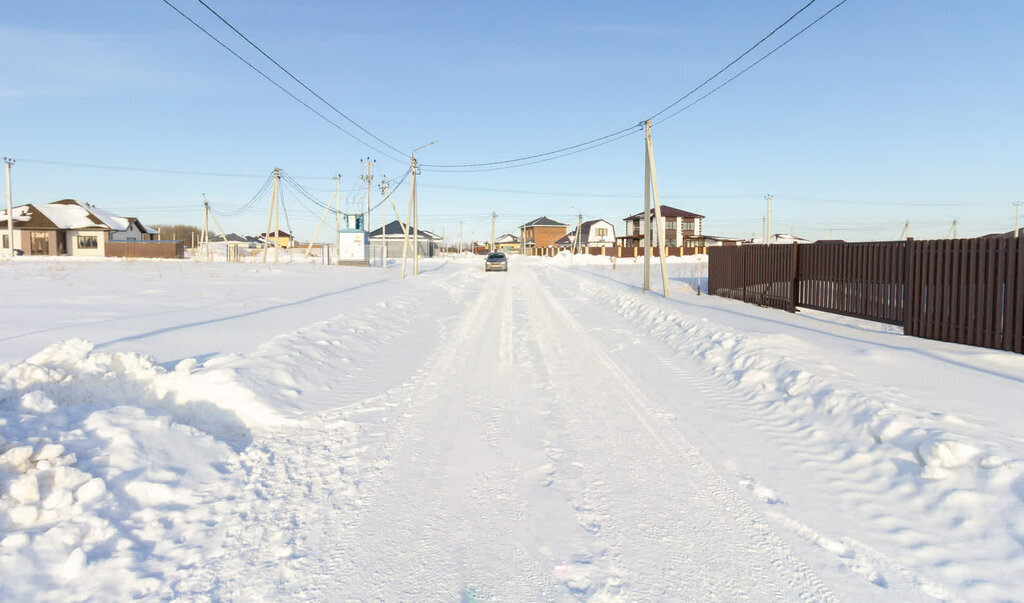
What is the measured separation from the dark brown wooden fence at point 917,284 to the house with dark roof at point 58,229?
6363 centimetres

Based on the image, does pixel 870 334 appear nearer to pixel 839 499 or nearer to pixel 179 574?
pixel 839 499

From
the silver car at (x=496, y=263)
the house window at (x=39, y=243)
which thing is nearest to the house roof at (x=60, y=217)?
the house window at (x=39, y=243)

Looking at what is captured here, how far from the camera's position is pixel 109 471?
4.20 metres

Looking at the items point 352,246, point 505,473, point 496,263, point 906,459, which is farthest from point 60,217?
point 906,459

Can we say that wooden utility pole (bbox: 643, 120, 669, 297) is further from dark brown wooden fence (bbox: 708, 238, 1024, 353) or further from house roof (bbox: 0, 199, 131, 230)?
house roof (bbox: 0, 199, 131, 230)

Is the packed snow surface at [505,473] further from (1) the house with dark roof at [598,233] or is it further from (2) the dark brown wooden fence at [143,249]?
(1) the house with dark roof at [598,233]

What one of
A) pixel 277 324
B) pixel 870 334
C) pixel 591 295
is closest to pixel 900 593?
pixel 870 334

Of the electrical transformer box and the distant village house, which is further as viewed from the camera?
the distant village house

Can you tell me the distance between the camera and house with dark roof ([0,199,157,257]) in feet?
172

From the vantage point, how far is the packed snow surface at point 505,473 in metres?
3.19

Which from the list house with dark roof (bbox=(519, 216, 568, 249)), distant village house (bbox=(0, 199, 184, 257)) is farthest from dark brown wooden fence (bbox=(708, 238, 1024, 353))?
house with dark roof (bbox=(519, 216, 568, 249))

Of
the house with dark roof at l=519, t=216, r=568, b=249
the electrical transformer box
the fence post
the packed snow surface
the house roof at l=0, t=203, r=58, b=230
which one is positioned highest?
the house with dark roof at l=519, t=216, r=568, b=249

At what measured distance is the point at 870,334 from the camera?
35.6 feet

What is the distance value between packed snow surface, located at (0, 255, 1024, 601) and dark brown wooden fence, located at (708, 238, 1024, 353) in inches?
36.1
